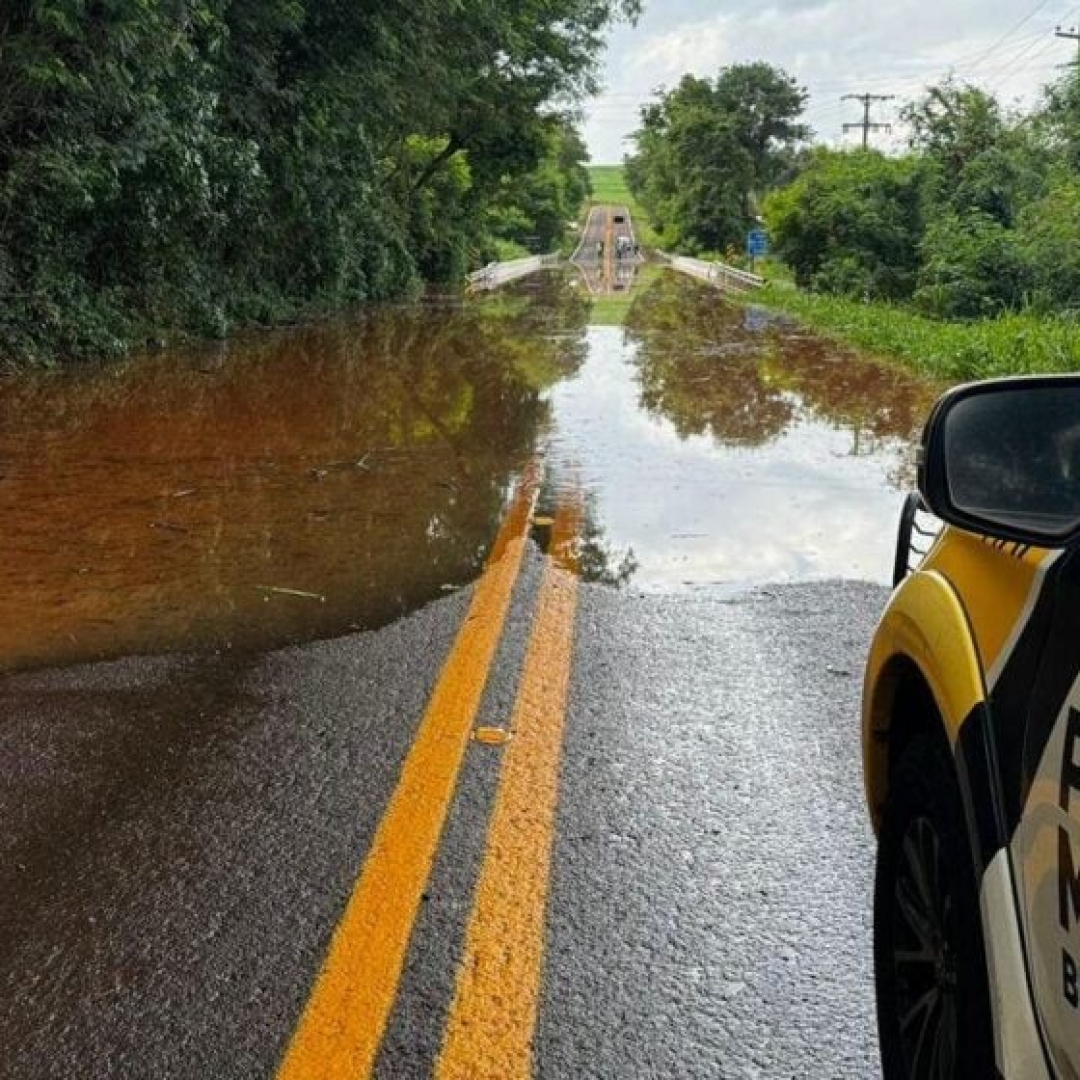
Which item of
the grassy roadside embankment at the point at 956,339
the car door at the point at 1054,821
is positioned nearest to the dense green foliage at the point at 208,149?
the grassy roadside embankment at the point at 956,339

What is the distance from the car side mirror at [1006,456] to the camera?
5.88 ft

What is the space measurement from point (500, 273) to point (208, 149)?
30932 mm

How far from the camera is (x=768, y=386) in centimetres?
1316

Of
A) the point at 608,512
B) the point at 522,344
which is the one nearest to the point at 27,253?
the point at 522,344

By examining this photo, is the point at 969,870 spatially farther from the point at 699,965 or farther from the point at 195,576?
the point at 195,576

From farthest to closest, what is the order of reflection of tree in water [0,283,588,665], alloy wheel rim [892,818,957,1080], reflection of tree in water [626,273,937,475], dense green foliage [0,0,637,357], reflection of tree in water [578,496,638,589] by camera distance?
dense green foliage [0,0,637,357] < reflection of tree in water [626,273,937,475] < reflection of tree in water [578,496,638,589] < reflection of tree in water [0,283,588,665] < alloy wheel rim [892,818,957,1080]

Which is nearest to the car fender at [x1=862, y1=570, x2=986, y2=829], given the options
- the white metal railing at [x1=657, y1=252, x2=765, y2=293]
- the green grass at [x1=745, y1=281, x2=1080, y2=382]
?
the green grass at [x1=745, y1=281, x2=1080, y2=382]

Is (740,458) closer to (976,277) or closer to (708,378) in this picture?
(708,378)

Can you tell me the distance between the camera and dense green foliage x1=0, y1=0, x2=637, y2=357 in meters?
12.6

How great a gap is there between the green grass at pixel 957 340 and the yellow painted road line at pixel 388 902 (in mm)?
6425

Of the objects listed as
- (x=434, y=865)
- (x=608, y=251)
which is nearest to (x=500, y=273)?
(x=434, y=865)

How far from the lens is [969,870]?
1.66m

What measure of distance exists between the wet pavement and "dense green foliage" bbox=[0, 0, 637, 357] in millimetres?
5049

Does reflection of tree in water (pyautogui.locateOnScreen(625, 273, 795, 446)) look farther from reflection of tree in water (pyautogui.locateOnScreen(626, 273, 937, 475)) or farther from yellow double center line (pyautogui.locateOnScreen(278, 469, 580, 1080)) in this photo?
yellow double center line (pyautogui.locateOnScreen(278, 469, 580, 1080))
